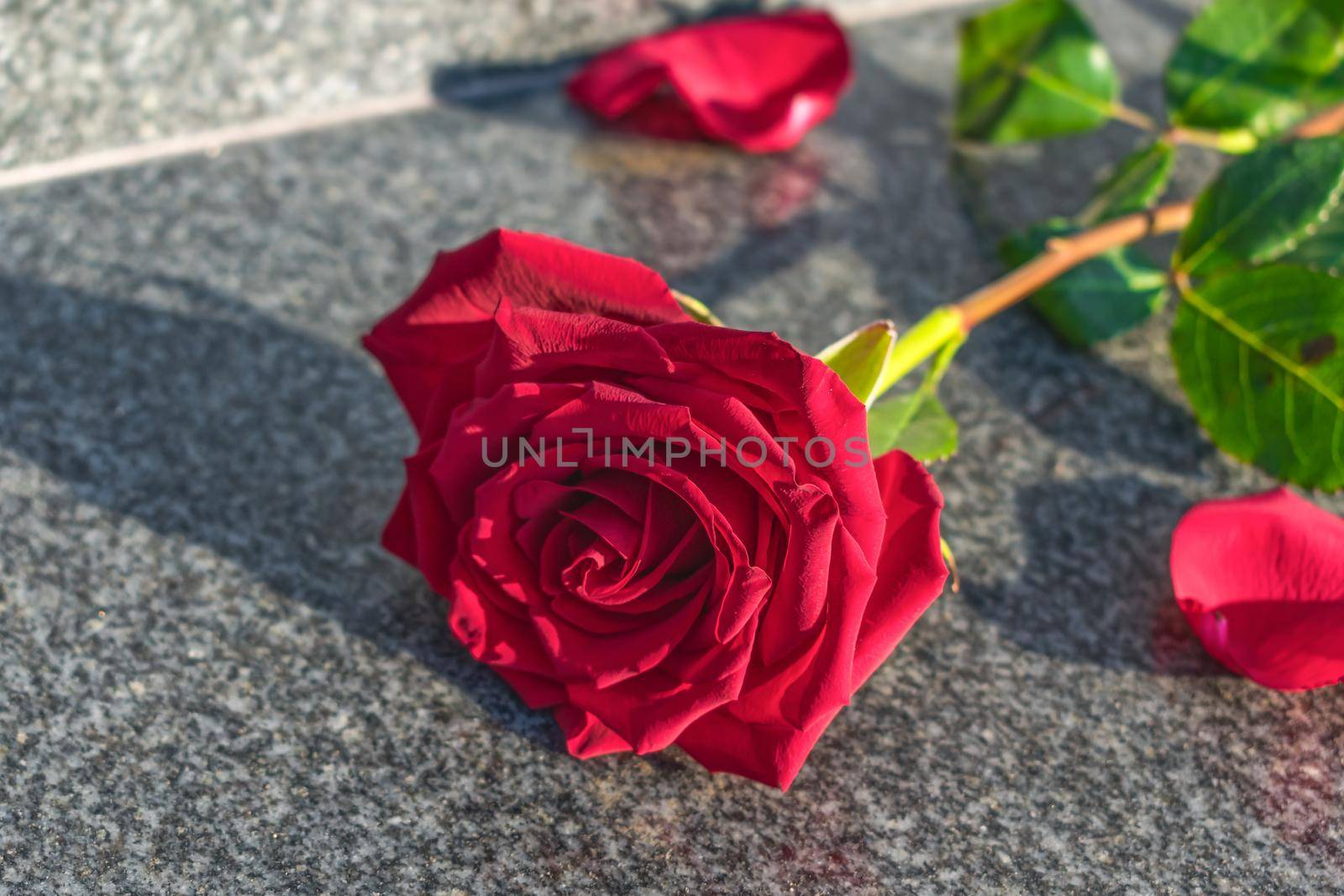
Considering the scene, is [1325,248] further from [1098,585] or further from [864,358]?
[864,358]

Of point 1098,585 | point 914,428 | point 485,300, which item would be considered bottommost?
point 1098,585

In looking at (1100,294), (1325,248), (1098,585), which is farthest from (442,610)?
(1325,248)

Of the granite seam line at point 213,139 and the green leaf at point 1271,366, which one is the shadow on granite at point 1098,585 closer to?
the green leaf at point 1271,366

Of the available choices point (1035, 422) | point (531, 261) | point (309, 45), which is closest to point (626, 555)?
point (531, 261)

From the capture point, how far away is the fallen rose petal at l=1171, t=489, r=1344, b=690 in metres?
0.56

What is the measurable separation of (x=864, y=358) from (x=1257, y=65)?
1.69 feet

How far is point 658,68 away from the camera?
0.90 meters

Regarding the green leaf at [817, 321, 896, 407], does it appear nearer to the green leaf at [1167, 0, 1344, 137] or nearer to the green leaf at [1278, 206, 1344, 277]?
the green leaf at [1278, 206, 1344, 277]

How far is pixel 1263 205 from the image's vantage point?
2.33ft

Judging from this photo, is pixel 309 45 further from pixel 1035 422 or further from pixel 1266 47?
pixel 1266 47

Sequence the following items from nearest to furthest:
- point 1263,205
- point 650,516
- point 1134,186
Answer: point 650,516 < point 1263,205 < point 1134,186

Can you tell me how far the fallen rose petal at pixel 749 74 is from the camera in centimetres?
90

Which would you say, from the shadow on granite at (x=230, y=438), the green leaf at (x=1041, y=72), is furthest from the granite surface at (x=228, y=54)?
the green leaf at (x=1041, y=72)

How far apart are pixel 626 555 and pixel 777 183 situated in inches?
20.5
